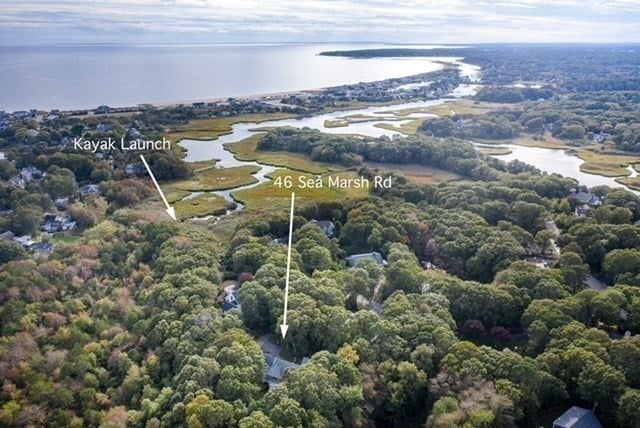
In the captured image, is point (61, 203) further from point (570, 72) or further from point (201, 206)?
point (570, 72)

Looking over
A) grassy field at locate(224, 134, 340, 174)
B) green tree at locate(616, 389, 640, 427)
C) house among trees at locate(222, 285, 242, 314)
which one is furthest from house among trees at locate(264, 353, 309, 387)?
grassy field at locate(224, 134, 340, 174)

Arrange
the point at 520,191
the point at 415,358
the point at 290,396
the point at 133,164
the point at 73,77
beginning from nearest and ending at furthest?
the point at 290,396 < the point at 415,358 < the point at 520,191 < the point at 133,164 < the point at 73,77

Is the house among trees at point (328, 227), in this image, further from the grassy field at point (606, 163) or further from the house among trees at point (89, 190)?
the grassy field at point (606, 163)

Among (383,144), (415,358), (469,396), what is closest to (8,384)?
(415,358)

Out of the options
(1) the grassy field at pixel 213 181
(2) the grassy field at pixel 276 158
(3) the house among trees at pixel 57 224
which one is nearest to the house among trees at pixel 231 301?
(3) the house among trees at pixel 57 224

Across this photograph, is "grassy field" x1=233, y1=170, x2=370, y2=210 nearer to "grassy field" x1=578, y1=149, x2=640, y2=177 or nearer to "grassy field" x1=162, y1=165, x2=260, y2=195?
"grassy field" x1=162, y1=165, x2=260, y2=195

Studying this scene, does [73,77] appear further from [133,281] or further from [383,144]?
[133,281]
